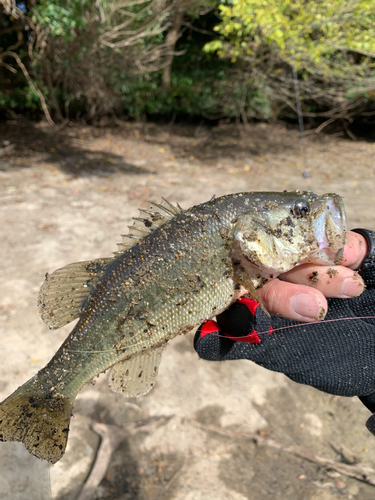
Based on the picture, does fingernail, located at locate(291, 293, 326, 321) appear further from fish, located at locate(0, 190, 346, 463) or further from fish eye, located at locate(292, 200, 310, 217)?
fish eye, located at locate(292, 200, 310, 217)

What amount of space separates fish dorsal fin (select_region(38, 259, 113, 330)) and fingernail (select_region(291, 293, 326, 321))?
3.95 ft

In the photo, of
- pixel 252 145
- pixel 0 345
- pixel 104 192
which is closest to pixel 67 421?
pixel 0 345

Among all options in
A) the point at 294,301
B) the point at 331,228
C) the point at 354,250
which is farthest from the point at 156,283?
the point at 354,250

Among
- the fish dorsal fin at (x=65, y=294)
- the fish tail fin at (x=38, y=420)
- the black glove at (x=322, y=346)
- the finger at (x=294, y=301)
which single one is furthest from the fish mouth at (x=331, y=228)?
the fish tail fin at (x=38, y=420)

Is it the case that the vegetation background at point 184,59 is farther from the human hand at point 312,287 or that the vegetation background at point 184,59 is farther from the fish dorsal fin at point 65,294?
the human hand at point 312,287

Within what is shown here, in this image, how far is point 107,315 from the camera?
1899 millimetres

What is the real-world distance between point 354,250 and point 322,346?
73 centimetres

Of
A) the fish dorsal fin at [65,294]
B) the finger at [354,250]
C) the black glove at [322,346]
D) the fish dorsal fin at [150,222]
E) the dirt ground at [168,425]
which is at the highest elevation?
the fish dorsal fin at [150,222]

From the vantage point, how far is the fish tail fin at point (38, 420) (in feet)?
5.69

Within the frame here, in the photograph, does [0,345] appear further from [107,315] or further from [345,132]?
[345,132]

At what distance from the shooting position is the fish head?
197 centimetres

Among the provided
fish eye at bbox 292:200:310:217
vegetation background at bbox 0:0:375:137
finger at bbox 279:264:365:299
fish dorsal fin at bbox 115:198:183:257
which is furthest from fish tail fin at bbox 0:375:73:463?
vegetation background at bbox 0:0:375:137

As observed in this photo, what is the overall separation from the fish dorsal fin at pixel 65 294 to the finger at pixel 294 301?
1.07 m

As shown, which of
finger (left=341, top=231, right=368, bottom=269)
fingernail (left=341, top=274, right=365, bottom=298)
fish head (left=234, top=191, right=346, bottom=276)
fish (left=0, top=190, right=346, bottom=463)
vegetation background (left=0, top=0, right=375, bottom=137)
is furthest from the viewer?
vegetation background (left=0, top=0, right=375, bottom=137)
